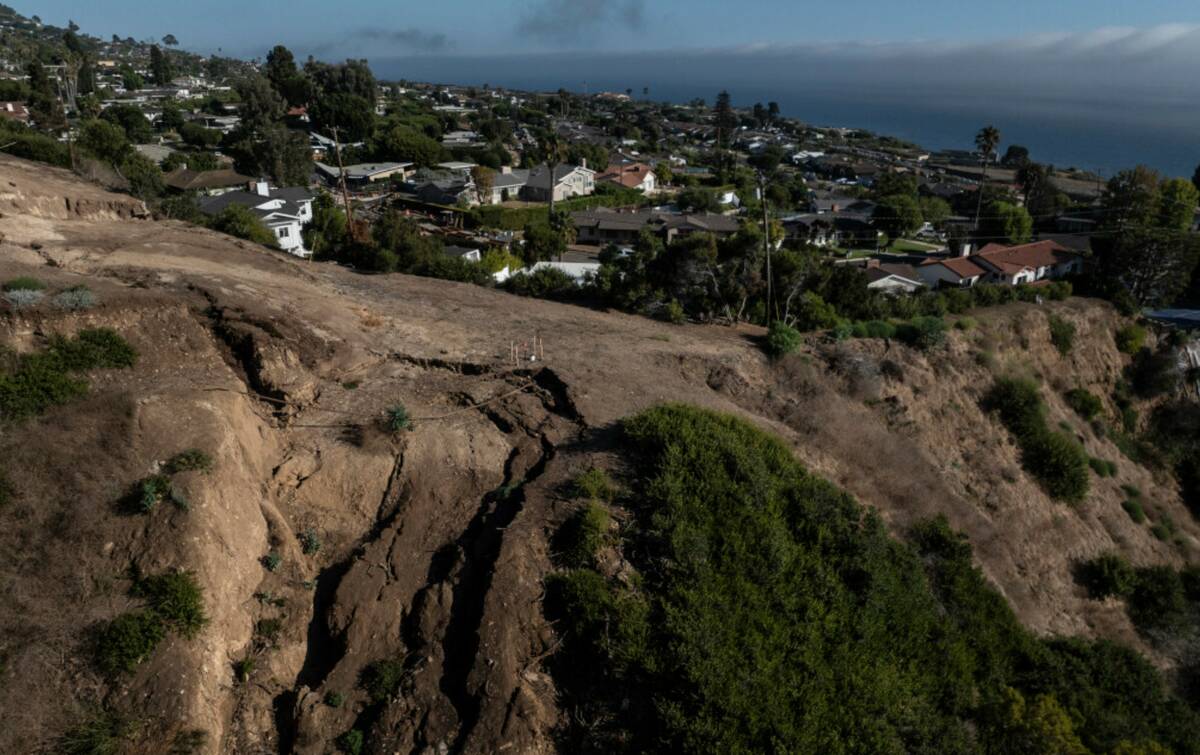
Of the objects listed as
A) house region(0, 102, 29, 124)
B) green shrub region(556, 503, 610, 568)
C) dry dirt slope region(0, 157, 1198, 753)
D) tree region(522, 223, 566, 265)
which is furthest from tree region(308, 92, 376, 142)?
green shrub region(556, 503, 610, 568)

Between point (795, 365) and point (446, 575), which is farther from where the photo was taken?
point (795, 365)

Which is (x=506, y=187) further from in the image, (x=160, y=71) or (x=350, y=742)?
(x=160, y=71)

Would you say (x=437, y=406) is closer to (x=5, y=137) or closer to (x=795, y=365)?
(x=795, y=365)

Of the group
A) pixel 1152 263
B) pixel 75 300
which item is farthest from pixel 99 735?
pixel 1152 263

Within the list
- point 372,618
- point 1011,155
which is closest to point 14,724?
point 372,618

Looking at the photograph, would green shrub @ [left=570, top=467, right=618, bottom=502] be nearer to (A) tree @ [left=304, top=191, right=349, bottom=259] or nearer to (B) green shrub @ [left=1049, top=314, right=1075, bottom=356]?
(B) green shrub @ [left=1049, top=314, right=1075, bottom=356]
